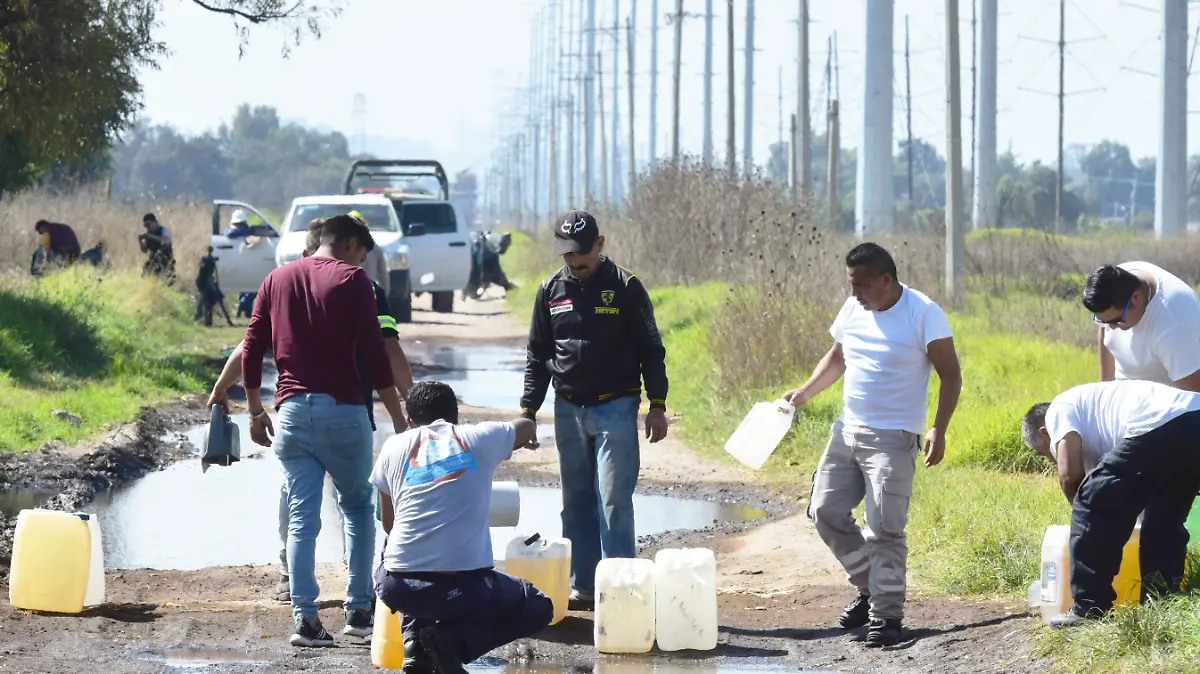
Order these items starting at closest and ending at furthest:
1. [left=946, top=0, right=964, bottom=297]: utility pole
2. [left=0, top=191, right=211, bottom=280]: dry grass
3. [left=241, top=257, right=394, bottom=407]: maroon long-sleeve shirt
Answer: [left=241, top=257, right=394, bottom=407]: maroon long-sleeve shirt < [left=946, top=0, right=964, bottom=297]: utility pole < [left=0, top=191, right=211, bottom=280]: dry grass

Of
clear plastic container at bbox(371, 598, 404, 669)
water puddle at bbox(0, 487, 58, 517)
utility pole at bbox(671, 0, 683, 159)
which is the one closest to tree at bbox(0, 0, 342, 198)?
water puddle at bbox(0, 487, 58, 517)

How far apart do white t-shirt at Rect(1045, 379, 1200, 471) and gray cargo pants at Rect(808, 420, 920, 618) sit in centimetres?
77

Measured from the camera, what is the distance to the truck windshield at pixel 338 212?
79.3 feet

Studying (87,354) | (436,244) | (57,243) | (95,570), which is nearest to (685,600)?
(95,570)

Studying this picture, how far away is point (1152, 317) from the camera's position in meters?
7.04

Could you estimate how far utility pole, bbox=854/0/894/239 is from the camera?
4369cm

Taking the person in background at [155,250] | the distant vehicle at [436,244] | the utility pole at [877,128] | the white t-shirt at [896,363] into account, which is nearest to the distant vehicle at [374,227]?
the distant vehicle at [436,244]

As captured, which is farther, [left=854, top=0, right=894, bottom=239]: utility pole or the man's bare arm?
[left=854, top=0, right=894, bottom=239]: utility pole

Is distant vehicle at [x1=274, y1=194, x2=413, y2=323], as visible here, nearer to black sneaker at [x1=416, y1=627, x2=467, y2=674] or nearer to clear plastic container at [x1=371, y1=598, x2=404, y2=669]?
clear plastic container at [x1=371, y1=598, x2=404, y2=669]

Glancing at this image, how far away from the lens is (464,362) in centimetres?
2316

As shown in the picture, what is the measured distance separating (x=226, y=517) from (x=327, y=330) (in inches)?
187

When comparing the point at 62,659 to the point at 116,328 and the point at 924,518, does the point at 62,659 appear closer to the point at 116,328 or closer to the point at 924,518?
the point at 924,518

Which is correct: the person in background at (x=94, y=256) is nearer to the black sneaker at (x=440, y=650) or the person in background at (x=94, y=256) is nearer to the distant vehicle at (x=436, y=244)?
the distant vehicle at (x=436, y=244)

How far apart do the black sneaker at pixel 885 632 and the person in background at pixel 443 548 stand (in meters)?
1.90
